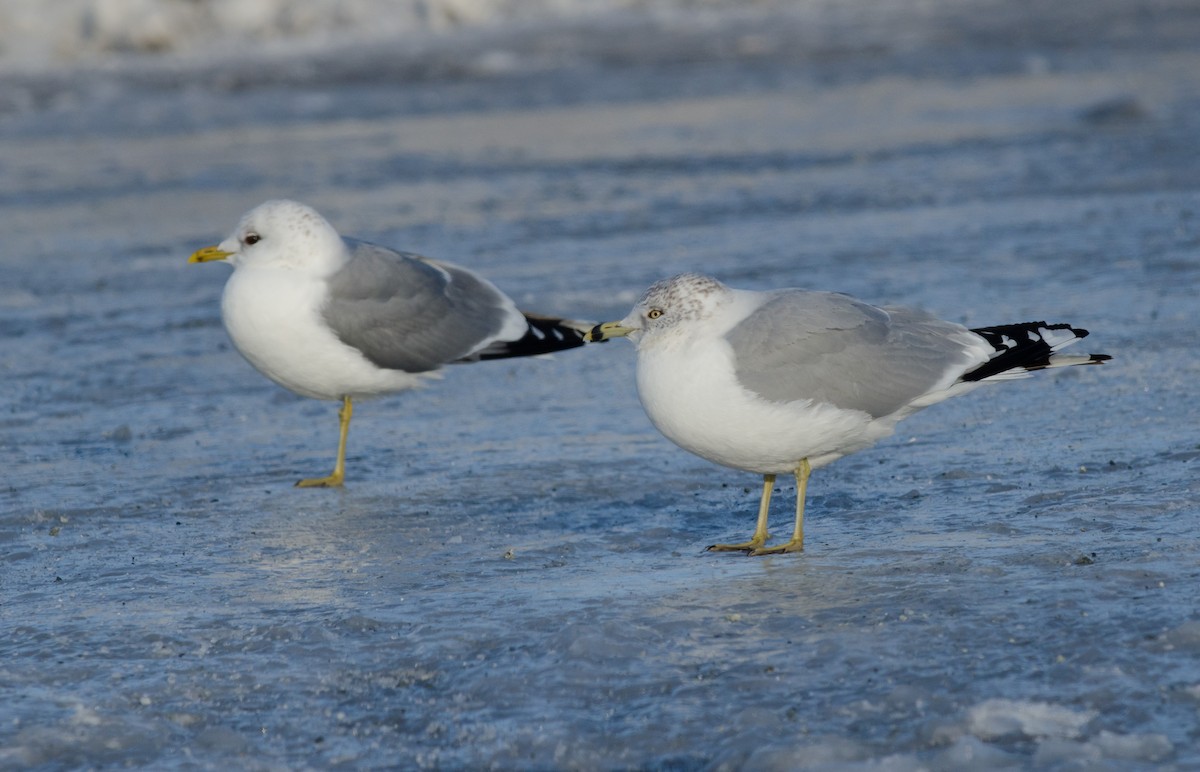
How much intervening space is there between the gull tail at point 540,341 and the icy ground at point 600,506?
238mm

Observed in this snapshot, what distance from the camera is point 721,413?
4.47 metres

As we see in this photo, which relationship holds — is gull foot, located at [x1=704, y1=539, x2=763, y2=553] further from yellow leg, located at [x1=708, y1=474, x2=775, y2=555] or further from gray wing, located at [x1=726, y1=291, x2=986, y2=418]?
gray wing, located at [x1=726, y1=291, x2=986, y2=418]

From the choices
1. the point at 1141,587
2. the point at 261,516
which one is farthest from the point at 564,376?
the point at 1141,587

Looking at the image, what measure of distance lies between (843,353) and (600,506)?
99 cm

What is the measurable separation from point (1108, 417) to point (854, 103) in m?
10.3

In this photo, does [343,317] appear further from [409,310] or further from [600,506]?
[600,506]

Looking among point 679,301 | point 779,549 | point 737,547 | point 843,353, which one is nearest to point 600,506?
point 737,547

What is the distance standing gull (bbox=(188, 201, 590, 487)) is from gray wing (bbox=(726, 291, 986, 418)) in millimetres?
1797

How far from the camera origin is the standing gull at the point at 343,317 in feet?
19.6

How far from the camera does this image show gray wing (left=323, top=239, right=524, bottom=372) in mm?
6125

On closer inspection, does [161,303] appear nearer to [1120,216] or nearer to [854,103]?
[1120,216]

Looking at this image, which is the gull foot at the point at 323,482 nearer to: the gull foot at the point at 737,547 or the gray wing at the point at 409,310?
the gray wing at the point at 409,310

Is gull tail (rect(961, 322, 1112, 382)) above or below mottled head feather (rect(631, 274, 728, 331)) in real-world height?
below

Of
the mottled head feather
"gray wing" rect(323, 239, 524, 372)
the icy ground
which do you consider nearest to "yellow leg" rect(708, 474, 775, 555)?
the icy ground
